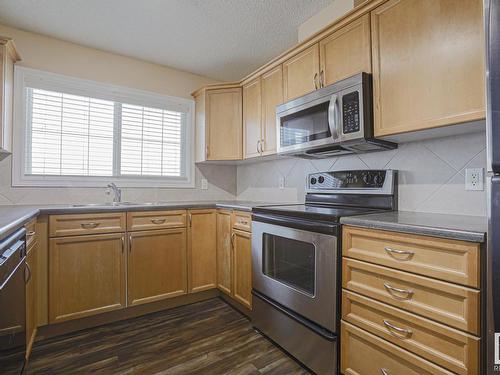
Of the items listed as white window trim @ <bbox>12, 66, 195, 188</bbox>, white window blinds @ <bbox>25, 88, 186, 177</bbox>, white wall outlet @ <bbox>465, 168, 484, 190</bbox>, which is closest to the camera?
white wall outlet @ <bbox>465, 168, 484, 190</bbox>

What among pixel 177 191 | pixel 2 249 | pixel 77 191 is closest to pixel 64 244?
pixel 77 191

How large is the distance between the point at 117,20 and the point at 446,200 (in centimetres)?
274

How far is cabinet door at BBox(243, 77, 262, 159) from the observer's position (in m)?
2.60

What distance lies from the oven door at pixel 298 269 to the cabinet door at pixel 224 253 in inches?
17.8

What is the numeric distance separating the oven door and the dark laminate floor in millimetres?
357

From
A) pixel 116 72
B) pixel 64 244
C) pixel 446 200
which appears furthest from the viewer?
pixel 116 72

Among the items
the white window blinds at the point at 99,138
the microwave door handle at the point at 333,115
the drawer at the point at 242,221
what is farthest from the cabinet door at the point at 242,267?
the white window blinds at the point at 99,138

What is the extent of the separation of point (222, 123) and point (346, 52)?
151 centimetres

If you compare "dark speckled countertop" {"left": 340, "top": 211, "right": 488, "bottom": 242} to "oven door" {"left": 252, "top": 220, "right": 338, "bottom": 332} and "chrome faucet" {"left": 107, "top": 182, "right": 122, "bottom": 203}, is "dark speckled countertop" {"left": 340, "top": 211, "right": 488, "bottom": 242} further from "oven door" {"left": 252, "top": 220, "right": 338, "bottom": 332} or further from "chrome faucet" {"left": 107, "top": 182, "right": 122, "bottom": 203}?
"chrome faucet" {"left": 107, "top": 182, "right": 122, "bottom": 203}

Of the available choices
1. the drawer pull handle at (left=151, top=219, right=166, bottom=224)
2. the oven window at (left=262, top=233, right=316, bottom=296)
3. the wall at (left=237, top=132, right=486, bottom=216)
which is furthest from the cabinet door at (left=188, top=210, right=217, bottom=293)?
A: the wall at (left=237, top=132, right=486, bottom=216)

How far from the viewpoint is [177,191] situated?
123 inches

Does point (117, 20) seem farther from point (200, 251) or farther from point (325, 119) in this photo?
point (200, 251)

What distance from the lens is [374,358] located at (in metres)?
1.32

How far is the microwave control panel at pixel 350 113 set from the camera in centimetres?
164
